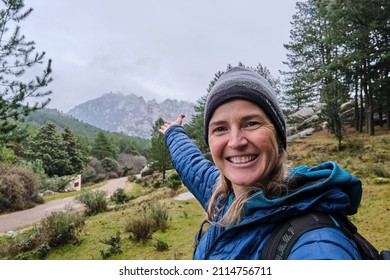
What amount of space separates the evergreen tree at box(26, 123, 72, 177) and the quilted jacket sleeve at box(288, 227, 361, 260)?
23.4m

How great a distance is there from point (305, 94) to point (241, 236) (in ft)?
63.6

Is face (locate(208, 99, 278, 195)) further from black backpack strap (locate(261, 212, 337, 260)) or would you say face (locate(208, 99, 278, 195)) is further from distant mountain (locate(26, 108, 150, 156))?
distant mountain (locate(26, 108, 150, 156))

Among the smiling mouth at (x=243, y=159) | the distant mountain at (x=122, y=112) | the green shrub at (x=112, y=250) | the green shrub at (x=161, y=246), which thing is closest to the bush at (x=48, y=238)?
the green shrub at (x=112, y=250)

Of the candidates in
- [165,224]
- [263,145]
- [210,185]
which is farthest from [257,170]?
[165,224]

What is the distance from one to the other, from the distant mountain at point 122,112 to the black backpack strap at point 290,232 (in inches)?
3548

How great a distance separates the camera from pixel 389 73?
12.5 meters

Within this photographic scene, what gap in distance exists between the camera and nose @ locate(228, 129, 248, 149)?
0.90m

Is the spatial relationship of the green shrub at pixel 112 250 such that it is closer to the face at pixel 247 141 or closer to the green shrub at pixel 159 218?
the green shrub at pixel 159 218

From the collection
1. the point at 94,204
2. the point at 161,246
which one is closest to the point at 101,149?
the point at 94,204

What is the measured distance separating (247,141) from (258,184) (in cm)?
14

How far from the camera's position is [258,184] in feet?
2.94

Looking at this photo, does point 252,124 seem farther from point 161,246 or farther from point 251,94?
point 161,246

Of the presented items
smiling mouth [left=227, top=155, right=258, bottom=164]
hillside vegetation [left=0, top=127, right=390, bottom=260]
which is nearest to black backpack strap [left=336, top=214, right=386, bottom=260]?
smiling mouth [left=227, top=155, right=258, bottom=164]
